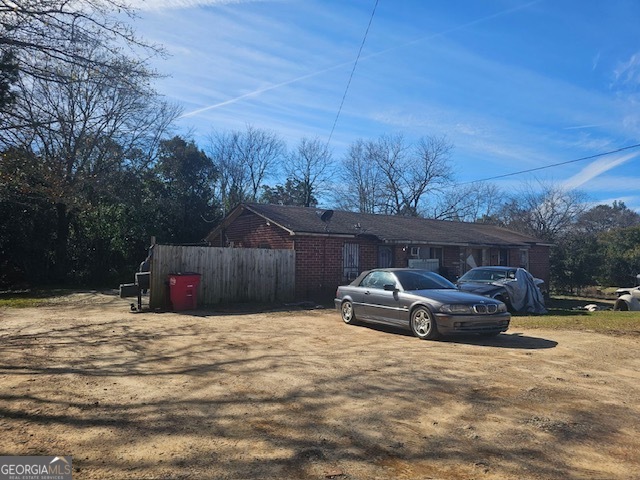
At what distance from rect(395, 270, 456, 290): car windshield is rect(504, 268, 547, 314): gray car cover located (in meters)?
5.17

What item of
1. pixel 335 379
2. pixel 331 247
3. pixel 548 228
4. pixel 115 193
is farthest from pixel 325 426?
pixel 548 228

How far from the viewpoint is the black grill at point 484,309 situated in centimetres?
884

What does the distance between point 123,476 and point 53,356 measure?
4.77 metres

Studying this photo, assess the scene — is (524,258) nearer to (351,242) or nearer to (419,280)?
(351,242)

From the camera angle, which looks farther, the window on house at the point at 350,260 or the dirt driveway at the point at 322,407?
the window on house at the point at 350,260

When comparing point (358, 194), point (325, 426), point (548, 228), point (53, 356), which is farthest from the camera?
point (358, 194)

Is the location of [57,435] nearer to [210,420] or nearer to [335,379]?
[210,420]

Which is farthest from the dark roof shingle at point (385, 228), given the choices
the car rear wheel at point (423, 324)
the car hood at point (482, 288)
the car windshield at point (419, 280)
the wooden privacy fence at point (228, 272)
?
the car rear wheel at point (423, 324)

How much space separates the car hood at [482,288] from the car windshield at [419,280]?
4.12m

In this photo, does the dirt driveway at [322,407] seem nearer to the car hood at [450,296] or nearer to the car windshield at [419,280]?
the car hood at [450,296]

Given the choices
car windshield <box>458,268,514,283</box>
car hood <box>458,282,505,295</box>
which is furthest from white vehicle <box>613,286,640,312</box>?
car hood <box>458,282,505,295</box>

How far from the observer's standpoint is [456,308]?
28.7ft

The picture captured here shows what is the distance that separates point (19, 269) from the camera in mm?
24047

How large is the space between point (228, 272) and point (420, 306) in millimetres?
8466
